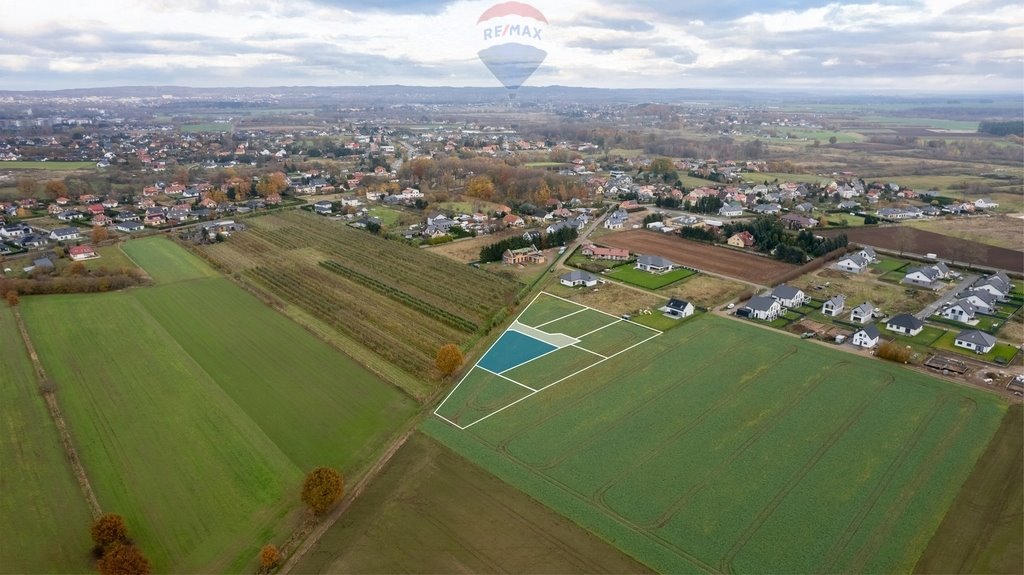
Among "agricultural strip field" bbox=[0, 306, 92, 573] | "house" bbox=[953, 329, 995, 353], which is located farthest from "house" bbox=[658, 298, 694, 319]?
"agricultural strip field" bbox=[0, 306, 92, 573]

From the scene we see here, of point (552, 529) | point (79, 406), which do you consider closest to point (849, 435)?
point (552, 529)

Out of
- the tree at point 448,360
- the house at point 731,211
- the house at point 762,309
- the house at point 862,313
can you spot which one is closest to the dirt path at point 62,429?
the tree at point 448,360

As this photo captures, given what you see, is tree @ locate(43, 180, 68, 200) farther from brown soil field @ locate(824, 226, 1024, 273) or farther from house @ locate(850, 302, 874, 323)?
brown soil field @ locate(824, 226, 1024, 273)

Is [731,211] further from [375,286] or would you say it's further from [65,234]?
[65,234]

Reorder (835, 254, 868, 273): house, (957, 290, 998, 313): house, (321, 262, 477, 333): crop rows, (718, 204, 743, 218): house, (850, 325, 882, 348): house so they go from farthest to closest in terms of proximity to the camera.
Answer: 1. (718, 204, 743, 218): house
2. (835, 254, 868, 273): house
3. (957, 290, 998, 313): house
4. (321, 262, 477, 333): crop rows
5. (850, 325, 882, 348): house

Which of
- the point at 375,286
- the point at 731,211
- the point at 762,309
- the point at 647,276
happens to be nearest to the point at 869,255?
the point at 762,309
